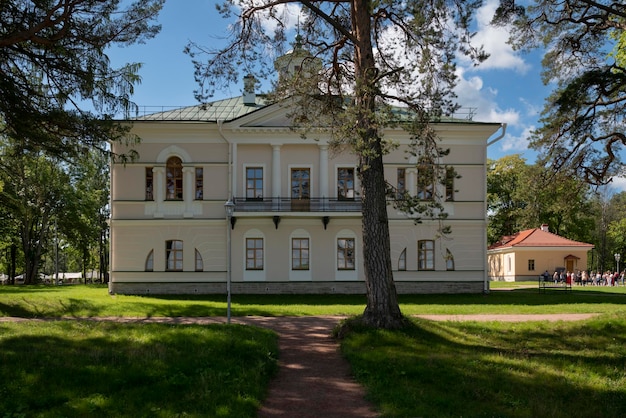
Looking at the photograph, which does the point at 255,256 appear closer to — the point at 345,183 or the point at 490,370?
the point at 345,183

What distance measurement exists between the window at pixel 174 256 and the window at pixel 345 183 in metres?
8.00

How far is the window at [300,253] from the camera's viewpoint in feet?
81.6

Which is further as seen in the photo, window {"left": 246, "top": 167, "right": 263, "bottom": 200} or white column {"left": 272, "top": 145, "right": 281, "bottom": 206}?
window {"left": 246, "top": 167, "right": 263, "bottom": 200}

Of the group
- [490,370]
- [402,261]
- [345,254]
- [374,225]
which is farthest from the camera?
[402,261]

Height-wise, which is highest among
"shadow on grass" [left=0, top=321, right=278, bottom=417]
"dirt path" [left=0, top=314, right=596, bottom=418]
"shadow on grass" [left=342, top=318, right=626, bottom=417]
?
"shadow on grass" [left=0, top=321, right=278, bottom=417]

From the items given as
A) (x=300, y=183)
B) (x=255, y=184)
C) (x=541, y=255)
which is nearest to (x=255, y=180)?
(x=255, y=184)

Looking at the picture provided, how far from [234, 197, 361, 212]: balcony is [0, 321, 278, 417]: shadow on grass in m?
13.9

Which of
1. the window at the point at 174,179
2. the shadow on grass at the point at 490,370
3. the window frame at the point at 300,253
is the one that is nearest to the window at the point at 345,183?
the window frame at the point at 300,253

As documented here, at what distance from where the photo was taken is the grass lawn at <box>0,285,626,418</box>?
255 inches

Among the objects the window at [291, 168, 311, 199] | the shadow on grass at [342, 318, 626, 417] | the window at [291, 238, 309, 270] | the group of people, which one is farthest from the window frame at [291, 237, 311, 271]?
the group of people

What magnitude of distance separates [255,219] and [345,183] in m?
4.64

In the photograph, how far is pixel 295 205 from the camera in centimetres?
2467

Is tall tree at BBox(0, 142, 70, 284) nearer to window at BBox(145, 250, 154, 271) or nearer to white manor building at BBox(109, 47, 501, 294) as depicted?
white manor building at BBox(109, 47, 501, 294)

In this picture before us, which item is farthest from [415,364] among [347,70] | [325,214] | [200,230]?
[200,230]
